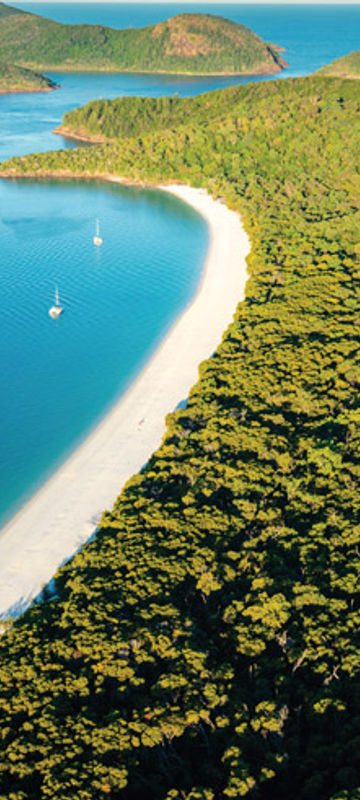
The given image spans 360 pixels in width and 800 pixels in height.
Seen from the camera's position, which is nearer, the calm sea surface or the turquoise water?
the calm sea surface

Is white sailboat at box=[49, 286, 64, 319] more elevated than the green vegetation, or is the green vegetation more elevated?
white sailboat at box=[49, 286, 64, 319]

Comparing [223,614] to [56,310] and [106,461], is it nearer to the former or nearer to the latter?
[106,461]

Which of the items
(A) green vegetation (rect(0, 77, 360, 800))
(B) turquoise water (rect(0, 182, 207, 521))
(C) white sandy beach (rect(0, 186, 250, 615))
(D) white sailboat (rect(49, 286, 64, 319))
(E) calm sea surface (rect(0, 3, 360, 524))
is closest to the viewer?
(A) green vegetation (rect(0, 77, 360, 800))

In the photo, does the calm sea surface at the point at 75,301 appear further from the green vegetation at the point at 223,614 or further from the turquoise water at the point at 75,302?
the green vegetation at the point at 223,614

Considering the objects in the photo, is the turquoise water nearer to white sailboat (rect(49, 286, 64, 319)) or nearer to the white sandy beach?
white sailboat (rect(49, 286, 64, 319))

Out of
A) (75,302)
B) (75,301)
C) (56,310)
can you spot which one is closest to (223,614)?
(56,310)

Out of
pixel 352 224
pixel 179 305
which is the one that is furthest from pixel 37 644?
pixel 352 224

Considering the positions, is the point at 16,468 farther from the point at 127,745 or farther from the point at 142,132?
the point at 142,132

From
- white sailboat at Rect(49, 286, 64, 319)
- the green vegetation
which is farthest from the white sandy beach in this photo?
white sailboat at Rect(49, 286, 64, 319)
